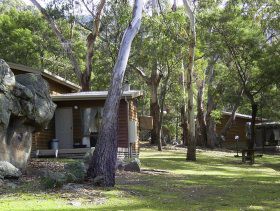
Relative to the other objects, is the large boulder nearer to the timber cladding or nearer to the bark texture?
the bark texture

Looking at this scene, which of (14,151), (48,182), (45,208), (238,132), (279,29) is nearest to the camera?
(45,208)

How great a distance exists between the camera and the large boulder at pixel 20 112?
1244 cm

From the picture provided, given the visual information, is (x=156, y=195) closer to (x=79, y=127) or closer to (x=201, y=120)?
(x=79, y=127)

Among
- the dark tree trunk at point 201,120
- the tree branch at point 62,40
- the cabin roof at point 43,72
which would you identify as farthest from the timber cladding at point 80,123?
the dark tree trunk at point 201,120

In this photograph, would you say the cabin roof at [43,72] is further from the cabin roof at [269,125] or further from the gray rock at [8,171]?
the cabin roof at [269,125]

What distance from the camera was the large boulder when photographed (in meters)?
12.4

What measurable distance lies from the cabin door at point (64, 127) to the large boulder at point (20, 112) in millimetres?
7295

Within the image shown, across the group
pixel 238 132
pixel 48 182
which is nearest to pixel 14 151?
pixel 48 182

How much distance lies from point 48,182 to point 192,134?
12.8 meters

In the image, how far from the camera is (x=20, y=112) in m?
13.0

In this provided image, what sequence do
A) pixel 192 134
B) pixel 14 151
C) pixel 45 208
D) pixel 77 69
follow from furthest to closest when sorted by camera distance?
pixel 77 69 < pixel 192 134 < pixel 14 151 < pixel 45 208

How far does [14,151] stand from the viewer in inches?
523

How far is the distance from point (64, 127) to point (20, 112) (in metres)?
9.08

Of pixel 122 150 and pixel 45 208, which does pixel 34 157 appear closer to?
pixel 122 150
